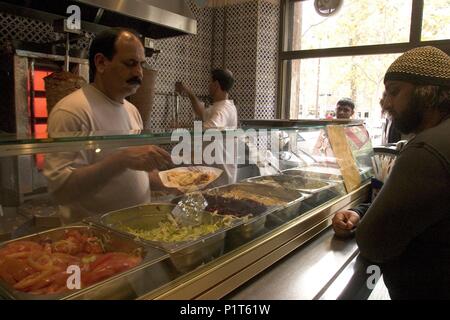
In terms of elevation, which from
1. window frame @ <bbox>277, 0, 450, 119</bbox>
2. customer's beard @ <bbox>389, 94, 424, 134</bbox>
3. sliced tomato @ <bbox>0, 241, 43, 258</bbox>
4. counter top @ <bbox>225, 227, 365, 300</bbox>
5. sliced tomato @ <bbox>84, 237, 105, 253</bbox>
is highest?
window frame @ <bbox>277, 0, 450, 119</bbox>

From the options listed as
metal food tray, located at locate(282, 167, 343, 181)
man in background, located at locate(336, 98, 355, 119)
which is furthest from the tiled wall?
metal food tray, located at locate(282, 167, 343, 181)

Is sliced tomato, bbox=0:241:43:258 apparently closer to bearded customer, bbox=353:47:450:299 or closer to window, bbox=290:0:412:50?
bearded customer, bbox=353:47:450:299

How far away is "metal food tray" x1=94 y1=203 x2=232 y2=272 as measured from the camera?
3.57 feet

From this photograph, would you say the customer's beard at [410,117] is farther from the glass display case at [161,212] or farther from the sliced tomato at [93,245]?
the sliced tomato at [93,245]

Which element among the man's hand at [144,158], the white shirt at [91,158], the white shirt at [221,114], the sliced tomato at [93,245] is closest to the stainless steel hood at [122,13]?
the white shirt at [221,114]

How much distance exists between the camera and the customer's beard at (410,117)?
4.42 feet

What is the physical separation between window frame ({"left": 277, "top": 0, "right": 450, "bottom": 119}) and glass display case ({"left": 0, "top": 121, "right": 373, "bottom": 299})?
2802 mm

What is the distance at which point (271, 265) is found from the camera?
140 cm

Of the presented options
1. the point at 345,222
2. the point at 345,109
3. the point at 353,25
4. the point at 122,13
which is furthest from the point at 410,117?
the point at 353,25

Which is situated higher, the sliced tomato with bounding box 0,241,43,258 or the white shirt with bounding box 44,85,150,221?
the white shirt with bounding box 44,85,150,221

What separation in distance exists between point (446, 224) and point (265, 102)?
4.40 m

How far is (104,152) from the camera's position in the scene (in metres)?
1.45
